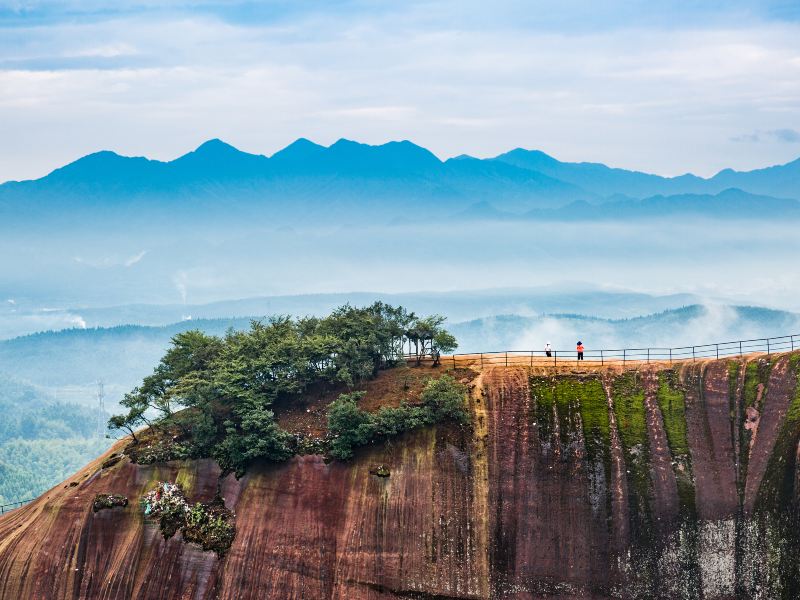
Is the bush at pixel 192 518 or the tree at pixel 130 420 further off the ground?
the tree at pixel 130 420

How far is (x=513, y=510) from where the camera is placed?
72.1m

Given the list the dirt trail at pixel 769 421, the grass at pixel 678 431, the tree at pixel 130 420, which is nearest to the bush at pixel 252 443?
the tree at pixel 130 420

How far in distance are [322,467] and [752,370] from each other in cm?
3432

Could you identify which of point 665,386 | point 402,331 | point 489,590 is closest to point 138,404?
point 402,331

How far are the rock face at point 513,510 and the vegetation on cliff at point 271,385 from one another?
5.61 ft

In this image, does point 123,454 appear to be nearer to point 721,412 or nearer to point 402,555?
point 402,555

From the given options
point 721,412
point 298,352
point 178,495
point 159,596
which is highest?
point 298,352

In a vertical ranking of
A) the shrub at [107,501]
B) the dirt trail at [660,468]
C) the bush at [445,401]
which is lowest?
the shrub at [107,501]

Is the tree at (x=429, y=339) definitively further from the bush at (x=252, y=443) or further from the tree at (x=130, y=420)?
the tree at (x=130, y=420)

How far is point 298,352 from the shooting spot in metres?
84.7

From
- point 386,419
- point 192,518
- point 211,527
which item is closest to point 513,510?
point 386,419

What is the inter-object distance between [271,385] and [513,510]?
80.1ft

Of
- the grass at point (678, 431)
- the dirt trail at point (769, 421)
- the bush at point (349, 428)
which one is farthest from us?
the bush at point (349, 428)

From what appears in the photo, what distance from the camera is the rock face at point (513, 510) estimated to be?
68.5 m
